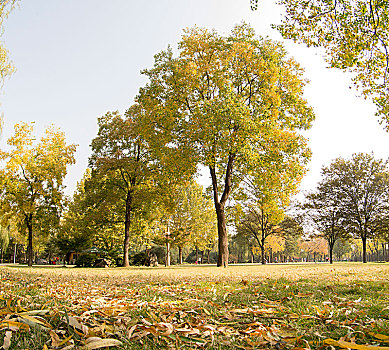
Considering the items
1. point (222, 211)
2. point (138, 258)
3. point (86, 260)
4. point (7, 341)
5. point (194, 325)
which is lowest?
point (138, 258)

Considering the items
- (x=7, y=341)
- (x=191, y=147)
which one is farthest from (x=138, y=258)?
(x=7, y=341)

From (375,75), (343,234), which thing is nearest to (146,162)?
(375,75)

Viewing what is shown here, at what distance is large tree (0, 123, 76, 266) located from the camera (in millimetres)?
22172

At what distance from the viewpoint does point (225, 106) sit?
14.1m

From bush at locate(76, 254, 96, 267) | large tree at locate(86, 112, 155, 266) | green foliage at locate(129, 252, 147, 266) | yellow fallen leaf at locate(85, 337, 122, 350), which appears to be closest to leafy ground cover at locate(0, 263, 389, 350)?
yellow fallen leaf at locate(85, 337, 122, 350)

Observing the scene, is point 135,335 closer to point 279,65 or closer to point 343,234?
point 279,65

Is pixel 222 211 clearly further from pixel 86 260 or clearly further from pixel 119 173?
pixel 86 260

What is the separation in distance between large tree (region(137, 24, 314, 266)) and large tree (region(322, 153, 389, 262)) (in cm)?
1739

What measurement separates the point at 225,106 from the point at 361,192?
24.0 meters

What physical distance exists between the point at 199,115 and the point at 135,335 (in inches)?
540

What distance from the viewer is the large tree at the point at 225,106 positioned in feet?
48.0

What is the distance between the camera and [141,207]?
905 inches

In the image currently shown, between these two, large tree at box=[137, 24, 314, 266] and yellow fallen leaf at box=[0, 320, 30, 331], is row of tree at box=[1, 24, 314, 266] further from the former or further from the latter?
yellow fallen leaf at box=[0, 320, 30, 331]

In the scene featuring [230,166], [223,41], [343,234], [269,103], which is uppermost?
[223,41]
